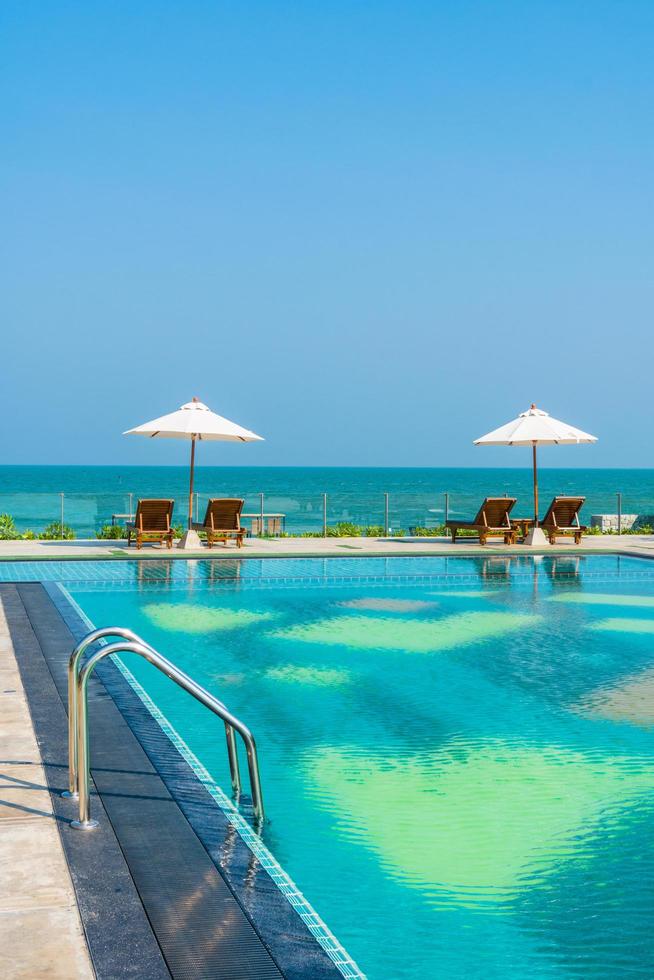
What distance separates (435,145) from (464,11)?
369 inches

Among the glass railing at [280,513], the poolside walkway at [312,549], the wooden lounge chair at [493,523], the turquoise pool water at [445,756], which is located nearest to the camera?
the turquoise pool water at [445,756]

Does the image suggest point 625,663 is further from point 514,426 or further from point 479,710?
point 514,426

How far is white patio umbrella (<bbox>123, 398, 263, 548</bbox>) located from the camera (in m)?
16.5

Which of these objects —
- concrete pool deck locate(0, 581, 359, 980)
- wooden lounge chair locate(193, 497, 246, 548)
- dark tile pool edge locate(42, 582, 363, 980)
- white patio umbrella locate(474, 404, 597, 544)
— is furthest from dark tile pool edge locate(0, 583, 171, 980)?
white patio umbrella locate(474, 404, 597, 544)

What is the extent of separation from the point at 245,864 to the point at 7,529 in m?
16.4

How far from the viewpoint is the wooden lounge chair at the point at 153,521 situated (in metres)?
16.0

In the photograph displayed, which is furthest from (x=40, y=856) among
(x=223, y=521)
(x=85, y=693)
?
(x=223, y=521)

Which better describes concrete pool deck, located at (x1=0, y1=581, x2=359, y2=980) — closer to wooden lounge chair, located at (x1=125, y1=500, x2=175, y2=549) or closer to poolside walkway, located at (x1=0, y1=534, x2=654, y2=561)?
poolside walkway, located at (x1=0, y1=534, x2=654, y2=561)

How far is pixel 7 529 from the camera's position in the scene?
18.8 metres

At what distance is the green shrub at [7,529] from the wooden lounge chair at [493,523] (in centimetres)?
834

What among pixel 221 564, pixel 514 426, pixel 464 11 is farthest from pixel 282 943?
pixel 464 11

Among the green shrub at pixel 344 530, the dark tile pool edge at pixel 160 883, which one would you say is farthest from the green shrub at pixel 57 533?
the dark tile pool edge at pixel 160 883

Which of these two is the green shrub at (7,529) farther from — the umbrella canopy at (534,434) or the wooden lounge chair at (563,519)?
the wooden lounge chair at (563,519)

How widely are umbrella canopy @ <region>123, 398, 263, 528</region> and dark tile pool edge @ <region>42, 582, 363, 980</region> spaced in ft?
36.3
